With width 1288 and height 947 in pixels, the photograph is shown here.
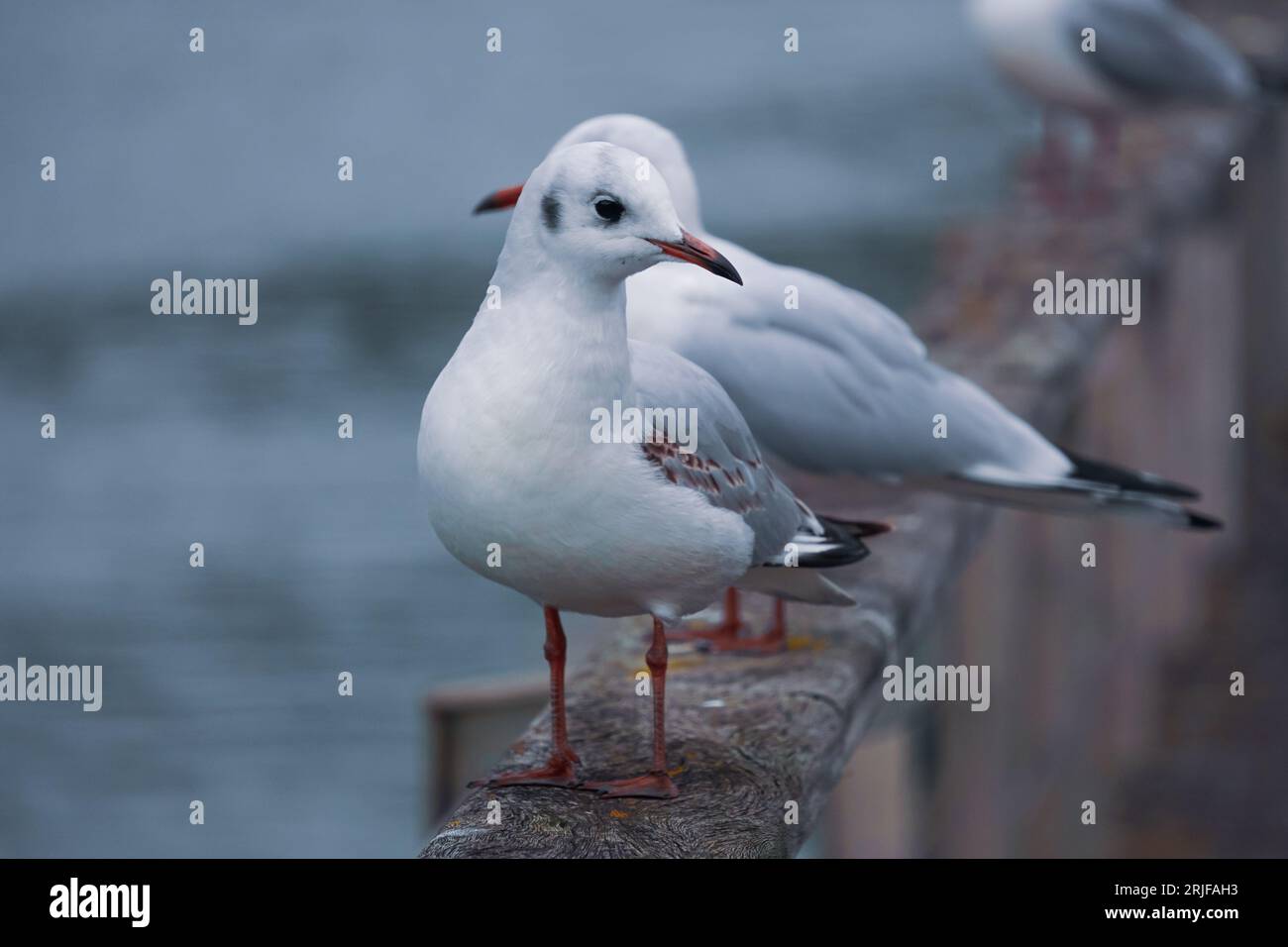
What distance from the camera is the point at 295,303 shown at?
16125 millimetres

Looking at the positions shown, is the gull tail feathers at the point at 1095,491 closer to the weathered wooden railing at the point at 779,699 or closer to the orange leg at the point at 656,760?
the weathered wooden railing at the point at 779,699

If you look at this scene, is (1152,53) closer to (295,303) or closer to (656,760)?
(656,760)

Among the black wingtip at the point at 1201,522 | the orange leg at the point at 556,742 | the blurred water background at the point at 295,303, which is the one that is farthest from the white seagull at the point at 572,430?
the blurred water background at the point at 295,303

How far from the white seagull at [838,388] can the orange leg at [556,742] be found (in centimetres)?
79

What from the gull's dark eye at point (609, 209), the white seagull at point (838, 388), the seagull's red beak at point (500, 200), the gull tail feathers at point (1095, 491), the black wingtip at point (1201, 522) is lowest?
the black wingtip at point (1201, 522)

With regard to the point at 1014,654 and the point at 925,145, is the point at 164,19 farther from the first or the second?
the point at 1014,654

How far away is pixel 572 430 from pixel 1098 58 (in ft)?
19.3

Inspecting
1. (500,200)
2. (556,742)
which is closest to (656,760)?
(556,742)

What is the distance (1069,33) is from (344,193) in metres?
11.4

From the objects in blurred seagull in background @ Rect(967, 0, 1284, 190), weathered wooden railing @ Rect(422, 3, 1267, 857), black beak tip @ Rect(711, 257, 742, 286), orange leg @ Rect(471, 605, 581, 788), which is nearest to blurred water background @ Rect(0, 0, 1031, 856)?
blurred seagull in background @ Rect(967, 0, 1284, 190)

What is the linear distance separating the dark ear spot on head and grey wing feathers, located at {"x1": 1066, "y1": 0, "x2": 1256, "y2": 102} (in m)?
5.76

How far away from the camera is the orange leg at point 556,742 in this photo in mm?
2877
